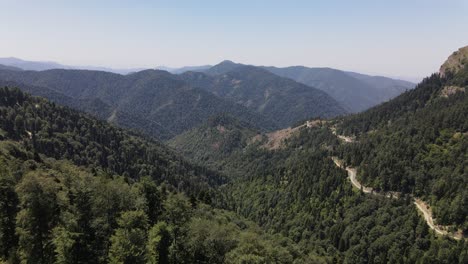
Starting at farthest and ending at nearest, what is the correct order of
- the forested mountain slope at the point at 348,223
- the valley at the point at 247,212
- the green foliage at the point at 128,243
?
the forested mountain slope at the point at 348,223 < the valley at the point at 247,212 < the green foliage at the point at 128,243

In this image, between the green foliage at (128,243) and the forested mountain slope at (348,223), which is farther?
the forested mountain slope at (348,223)

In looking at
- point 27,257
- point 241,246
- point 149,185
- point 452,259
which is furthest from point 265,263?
point 452,259

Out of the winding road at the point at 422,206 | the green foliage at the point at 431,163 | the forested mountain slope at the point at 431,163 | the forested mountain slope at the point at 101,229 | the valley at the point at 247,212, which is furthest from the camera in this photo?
the green foliage at the point at 431,163

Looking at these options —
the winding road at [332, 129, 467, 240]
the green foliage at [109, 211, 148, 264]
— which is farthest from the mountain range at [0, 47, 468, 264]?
the winding road at [332, 129, 467, 240]

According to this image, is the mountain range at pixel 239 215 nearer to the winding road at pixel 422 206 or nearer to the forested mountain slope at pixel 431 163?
the forested mountain slope at pixel 431 163

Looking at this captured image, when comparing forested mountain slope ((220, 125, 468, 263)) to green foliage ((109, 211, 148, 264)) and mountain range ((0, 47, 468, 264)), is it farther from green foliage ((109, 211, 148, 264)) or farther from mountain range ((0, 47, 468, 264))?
green foliage ((109, 211, 148, 264))

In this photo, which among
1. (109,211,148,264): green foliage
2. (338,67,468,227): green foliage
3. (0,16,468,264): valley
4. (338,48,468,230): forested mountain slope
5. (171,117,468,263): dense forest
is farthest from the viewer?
(338,67,468,227): green foliage

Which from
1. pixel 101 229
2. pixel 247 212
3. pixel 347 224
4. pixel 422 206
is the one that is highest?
pixel 101 229

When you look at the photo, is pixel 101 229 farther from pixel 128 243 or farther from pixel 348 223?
pixel 348 223

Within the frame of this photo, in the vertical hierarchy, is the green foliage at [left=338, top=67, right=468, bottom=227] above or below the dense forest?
above

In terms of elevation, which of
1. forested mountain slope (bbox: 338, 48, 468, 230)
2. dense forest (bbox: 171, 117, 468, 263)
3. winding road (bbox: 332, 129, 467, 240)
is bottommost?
dense forest (bbox: 171, 117, 468, 263)

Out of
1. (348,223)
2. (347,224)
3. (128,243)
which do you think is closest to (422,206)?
(348,223)

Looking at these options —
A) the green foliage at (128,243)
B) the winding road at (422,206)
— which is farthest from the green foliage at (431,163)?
the green foliage at (128,243)

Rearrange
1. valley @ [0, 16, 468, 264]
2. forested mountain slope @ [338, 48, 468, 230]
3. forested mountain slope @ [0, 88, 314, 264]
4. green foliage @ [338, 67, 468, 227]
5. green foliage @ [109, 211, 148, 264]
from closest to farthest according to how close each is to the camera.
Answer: green foliage @ [109, 211, 148, 264] < forested mountain slope @ [0, 88, 314, 264] < valley @ [0, 16, 468, 264] < forested mountain slope @ [338, 48, 468, 230] < green foliage @ [338, 67, 468, 227]
